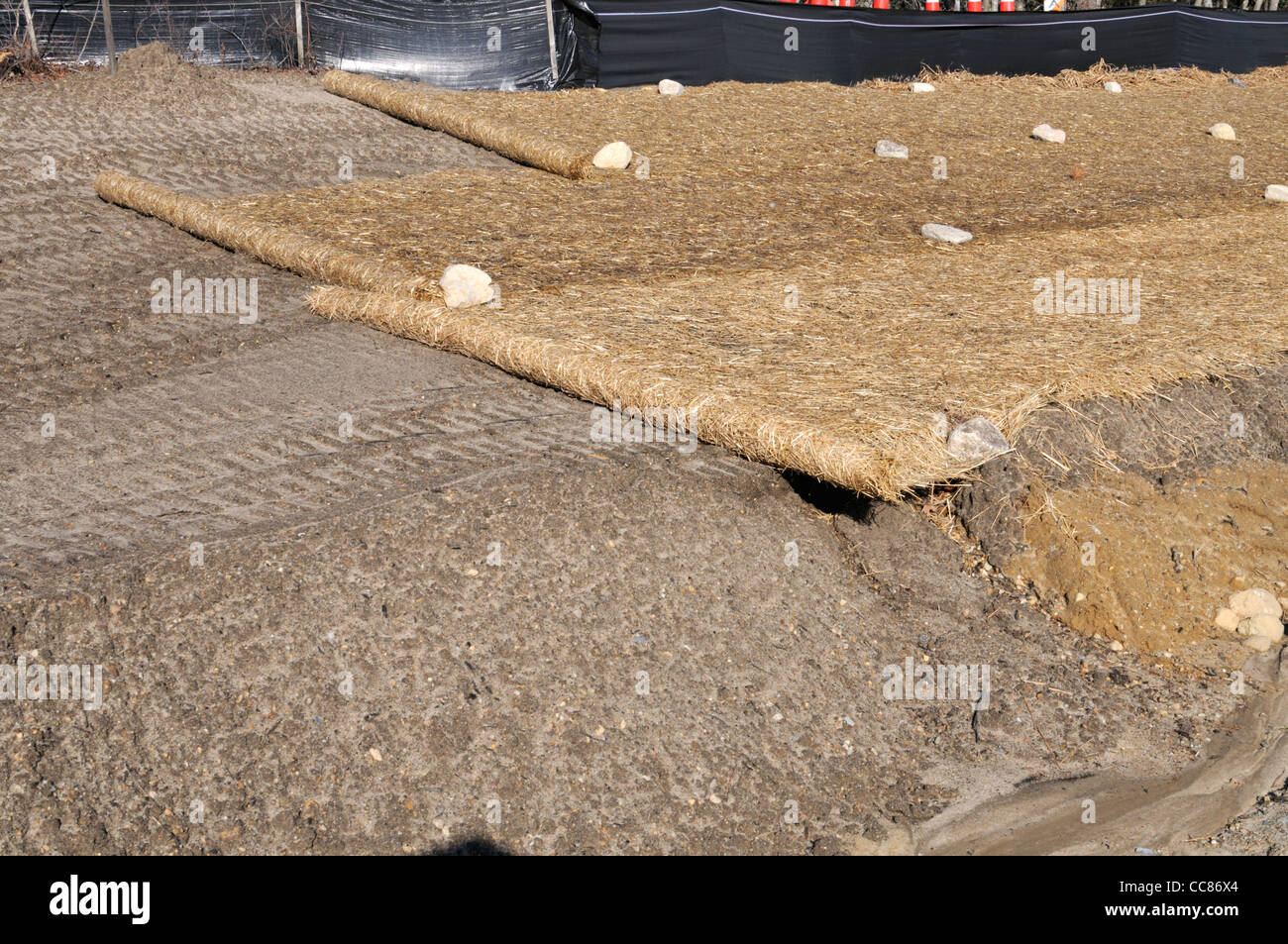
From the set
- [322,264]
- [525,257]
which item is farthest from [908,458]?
[322,264]

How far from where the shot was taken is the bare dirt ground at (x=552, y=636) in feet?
12.1

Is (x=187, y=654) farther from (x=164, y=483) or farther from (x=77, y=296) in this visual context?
(x=77, y=296)

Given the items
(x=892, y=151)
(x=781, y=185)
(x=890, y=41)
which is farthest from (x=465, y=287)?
(x=890, y=41)

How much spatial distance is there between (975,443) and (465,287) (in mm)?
2985

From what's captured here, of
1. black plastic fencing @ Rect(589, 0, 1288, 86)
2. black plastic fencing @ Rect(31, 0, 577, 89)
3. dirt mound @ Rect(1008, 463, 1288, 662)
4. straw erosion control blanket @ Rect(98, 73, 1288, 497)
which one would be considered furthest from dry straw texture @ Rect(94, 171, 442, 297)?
black plastic fencing @ Rect(589, 0, 1288, 86)

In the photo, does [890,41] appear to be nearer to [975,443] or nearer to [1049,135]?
[1049,135]

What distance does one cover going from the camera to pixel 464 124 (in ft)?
34.5

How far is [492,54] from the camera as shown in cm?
1263

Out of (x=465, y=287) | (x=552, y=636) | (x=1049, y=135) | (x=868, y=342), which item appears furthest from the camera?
(x=1049, y=135)

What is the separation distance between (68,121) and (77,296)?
3.70 metres

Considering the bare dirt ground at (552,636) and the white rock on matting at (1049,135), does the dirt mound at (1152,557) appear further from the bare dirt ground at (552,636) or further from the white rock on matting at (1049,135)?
the white rock on matting at (1049,135)

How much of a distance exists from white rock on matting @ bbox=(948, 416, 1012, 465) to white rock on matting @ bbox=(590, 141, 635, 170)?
5.66m

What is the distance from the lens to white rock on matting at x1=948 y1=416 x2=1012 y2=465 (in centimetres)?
481

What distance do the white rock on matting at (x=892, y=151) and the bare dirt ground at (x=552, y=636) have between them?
568cm
